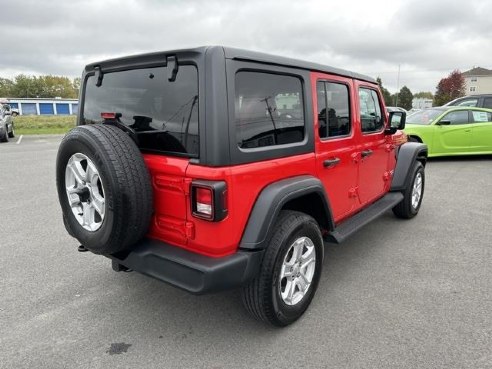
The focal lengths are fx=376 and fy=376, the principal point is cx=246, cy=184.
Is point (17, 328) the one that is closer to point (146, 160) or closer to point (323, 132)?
point (146, 160)

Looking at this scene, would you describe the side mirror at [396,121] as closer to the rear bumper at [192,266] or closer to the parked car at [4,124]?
the rear bumper at [192,266]

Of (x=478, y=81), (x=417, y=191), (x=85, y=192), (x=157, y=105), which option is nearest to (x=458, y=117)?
(x=417, y=191)

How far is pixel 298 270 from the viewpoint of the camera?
2828mm

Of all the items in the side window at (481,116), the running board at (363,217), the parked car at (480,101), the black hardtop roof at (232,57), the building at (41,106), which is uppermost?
the building at (41,106)

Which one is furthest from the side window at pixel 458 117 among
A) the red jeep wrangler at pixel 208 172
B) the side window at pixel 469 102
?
the red jeep wrangler at pixel 208 172

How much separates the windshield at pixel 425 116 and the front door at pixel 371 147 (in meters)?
6.39

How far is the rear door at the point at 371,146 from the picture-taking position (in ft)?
12.4

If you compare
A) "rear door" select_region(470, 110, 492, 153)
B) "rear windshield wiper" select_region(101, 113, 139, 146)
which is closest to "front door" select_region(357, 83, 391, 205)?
"rear windshield wiper" select_region(101, 113, 139, 146)

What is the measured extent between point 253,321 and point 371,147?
85.5 inches

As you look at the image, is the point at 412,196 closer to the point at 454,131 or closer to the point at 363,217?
the point at 363,217

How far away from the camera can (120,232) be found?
2.32 m

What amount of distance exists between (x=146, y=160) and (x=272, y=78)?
1.03 m

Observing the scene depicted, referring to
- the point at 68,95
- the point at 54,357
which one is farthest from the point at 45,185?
the point at 68,95

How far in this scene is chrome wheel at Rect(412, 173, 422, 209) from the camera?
5.09m
